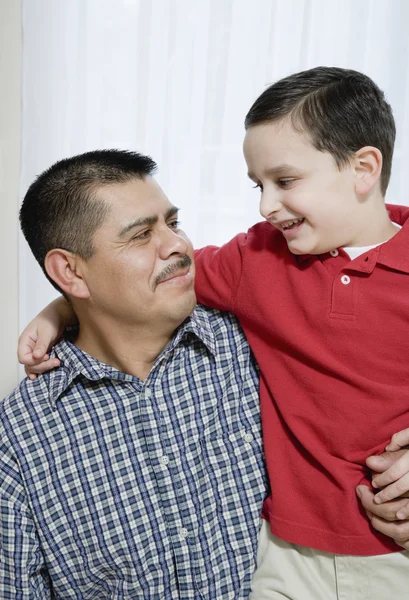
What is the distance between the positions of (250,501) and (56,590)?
482 mm

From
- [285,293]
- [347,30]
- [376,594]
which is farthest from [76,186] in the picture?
[347,30]

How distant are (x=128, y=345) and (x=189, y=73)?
4.00 ft

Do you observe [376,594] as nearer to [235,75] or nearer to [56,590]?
[56,590]

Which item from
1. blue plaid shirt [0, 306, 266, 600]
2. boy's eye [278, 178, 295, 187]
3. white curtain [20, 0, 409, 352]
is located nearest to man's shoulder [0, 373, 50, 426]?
blue plaid shirt [0, 306, 266, 600]

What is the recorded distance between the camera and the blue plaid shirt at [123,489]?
158 centimetres

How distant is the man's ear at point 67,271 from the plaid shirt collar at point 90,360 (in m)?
0.13

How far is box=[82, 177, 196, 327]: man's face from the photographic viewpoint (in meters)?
1.61

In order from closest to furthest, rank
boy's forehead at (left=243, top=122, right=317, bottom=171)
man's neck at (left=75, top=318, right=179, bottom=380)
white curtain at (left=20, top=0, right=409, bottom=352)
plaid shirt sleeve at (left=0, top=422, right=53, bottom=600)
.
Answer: boy's forehead at (left=243, top=122, right=317, bottom=171), plaid shirt sleeve at (left=0, top=422, right=53, bottom=600), man's neck at (left=75, top=318, right=179, bottom=380), white curtain at (left=20, top=0, right=409, bottom=352)

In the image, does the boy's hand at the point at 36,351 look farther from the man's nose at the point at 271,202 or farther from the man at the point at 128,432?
the man's nose at the point at 271,202

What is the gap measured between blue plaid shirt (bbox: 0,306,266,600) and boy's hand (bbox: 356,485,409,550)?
0.90ft

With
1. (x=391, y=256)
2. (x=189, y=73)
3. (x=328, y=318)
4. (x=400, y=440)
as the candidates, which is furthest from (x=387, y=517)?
(x=189, y=73)

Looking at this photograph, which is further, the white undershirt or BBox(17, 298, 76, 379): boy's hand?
BBox(17, 298, 76, 379): boy's hand

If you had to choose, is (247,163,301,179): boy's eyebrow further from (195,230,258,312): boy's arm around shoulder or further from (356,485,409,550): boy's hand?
(356,485,409,550): boy's hand

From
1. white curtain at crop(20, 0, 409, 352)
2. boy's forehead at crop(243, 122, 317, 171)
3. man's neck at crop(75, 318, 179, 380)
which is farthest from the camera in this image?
white curtain at crop(20, 0, 409, 352)
